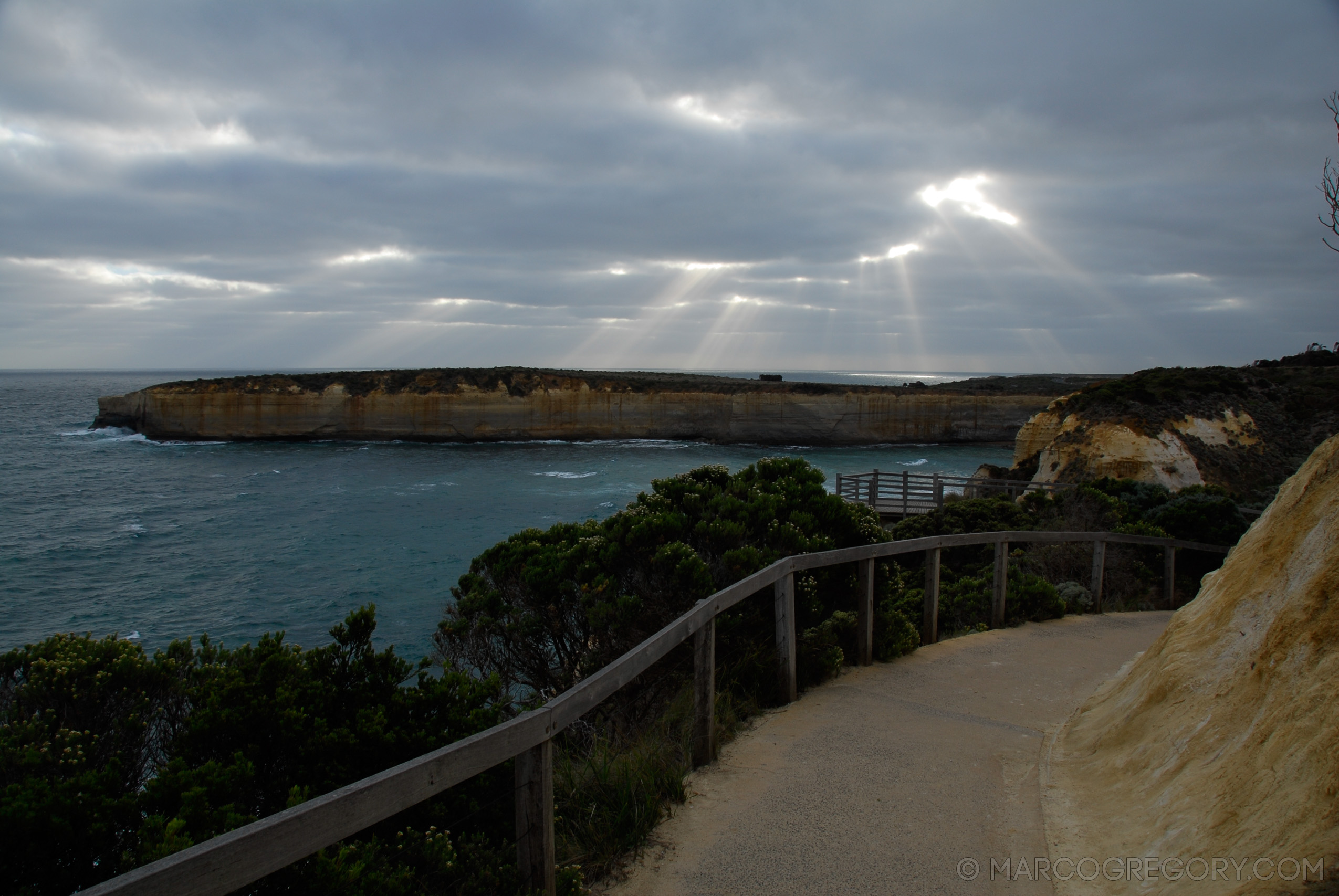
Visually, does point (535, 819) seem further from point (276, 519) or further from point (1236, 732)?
point (276, 519)

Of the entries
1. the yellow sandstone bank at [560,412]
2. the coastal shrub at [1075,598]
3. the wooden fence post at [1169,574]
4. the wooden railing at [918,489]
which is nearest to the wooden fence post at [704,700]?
the coastal shrub at [1075,598]

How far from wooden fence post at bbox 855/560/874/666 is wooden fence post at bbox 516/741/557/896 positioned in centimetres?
394

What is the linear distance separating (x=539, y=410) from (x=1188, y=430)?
52.1 meters

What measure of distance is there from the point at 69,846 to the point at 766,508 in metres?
5.47

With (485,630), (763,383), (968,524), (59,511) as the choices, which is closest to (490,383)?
(763,383)

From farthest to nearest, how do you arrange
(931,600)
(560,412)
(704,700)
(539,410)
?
(560,412)
(539,410)
(931,600)
(704,700)

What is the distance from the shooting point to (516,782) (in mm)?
2850

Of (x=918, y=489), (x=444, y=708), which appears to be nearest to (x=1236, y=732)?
(x=444, y=708)

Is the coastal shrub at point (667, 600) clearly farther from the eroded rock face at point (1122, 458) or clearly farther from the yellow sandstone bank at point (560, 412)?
the yellow sandstone bank at point (560, 412)

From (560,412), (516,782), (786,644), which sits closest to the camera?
(516,782)

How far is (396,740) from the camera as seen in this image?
133 inches

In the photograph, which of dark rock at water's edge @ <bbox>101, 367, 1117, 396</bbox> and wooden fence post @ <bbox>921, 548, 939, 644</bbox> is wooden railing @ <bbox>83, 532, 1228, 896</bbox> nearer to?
wooden fence post @ <bbox>921, 548, 939, 644</bbox>

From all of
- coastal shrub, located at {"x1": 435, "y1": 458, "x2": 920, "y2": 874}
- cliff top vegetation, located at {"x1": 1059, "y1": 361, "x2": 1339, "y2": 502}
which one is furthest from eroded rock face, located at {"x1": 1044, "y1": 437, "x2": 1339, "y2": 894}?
cliff top vegetation, located at {"x1": 1059, "y1": 361, "x2": 1339, "y2": 502}

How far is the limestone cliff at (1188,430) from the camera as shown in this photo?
23031mm
